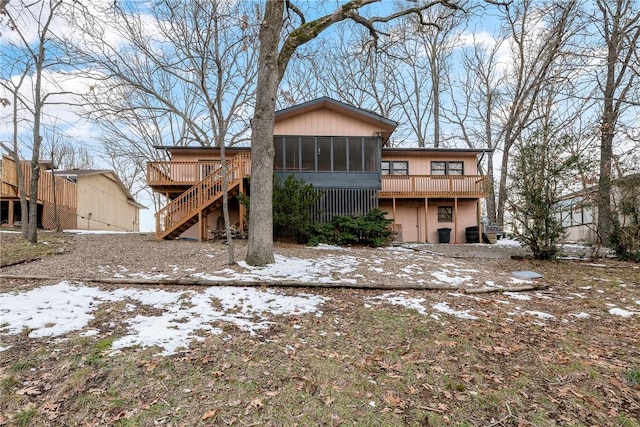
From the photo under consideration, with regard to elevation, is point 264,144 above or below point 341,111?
below

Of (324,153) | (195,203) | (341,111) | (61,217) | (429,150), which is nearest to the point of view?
(195,203)

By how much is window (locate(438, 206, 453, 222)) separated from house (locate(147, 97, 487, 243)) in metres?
0.05

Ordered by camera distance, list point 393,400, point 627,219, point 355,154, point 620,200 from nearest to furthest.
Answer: point 393,400 → point 620,200 → point 627,219 → point 355,154

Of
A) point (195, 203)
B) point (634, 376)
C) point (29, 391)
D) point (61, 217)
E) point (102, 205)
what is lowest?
point (634, 376)

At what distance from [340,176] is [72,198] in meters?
15.8

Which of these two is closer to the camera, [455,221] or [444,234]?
[444,234]

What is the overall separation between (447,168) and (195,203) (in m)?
12.8

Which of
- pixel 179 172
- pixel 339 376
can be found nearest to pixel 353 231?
pixel 179 172

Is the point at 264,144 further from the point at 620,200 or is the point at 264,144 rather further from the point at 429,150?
the point at 429,150

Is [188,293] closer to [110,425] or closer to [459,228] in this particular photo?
[110,425]

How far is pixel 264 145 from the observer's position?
720cm

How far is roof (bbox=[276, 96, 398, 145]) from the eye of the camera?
572 inches

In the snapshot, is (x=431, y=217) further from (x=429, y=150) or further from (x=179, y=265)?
(x=179, y=265)

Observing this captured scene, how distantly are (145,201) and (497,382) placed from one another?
35472 mm
